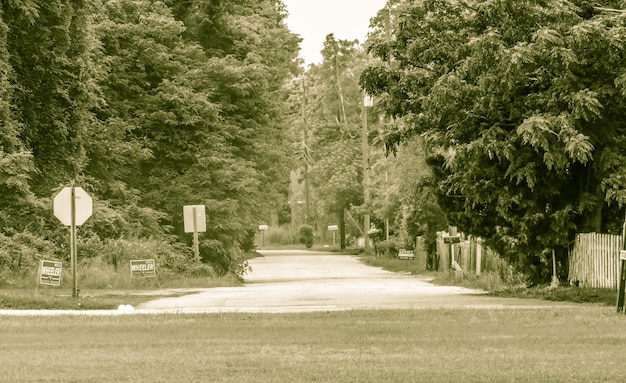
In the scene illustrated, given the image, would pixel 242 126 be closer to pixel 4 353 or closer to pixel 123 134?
pixel 123 134

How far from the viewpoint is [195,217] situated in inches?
1634

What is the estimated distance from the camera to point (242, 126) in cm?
4931

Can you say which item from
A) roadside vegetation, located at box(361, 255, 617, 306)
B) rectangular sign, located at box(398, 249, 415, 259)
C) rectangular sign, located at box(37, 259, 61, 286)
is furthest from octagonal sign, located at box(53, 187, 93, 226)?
rectangular sign, located at box(398, 249, 415, 259)

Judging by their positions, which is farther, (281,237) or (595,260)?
(281,237)

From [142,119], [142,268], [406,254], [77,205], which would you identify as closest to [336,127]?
[406,254]

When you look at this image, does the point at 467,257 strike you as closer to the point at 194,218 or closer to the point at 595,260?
the point at 194,218

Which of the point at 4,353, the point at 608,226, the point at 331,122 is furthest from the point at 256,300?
the point at 331,122

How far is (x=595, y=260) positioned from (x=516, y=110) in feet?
13.6

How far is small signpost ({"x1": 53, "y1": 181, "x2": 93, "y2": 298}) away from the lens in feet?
90.3

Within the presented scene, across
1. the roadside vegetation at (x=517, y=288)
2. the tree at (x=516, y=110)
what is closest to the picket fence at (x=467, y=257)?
the roadside vegetation at (x=517, y=288)

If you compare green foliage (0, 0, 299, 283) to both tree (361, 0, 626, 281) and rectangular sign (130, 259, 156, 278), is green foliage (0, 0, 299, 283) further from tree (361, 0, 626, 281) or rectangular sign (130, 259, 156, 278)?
tree (361, 0, 626, 281)

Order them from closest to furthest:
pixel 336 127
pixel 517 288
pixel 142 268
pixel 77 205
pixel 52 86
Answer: pixel 77 205 → pixel 517 288 → pixel 142 268 → pixel 52 86 → pixel 336 127

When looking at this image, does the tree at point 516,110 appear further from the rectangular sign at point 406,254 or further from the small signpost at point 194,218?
the rectangular sign at point 406,254

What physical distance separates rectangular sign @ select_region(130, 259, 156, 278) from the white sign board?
515cm
